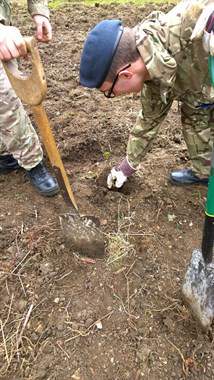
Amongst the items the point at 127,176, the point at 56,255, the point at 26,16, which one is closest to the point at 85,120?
the point at 127,176

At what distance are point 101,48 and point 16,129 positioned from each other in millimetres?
1015

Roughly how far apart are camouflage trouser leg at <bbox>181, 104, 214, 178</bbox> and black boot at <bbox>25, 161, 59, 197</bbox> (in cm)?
104

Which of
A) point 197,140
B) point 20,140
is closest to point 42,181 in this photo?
point 20,140

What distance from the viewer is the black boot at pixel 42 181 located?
2.74m

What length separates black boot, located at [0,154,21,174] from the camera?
2.99 m

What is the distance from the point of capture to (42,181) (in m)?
2.75

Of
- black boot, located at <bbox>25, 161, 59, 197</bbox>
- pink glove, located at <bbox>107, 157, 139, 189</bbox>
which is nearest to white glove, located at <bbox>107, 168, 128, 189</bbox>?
pink glove, located at <bbox>107, 157, 139, 189</bbox>

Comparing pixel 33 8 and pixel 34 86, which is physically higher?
pixel 33 8

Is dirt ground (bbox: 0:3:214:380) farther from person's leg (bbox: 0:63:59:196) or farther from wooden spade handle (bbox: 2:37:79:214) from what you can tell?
wooden spade handle (bbox: 2:37:79:214)

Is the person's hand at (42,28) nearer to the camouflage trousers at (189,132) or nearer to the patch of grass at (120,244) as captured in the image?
the camouflage trousers at (189,132)

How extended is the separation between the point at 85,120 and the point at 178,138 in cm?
92

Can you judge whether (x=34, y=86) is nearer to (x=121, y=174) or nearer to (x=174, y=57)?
(x=174, y=57)

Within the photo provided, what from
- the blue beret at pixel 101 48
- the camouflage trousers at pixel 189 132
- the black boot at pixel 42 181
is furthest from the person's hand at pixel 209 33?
the black boot at pixel 42 181

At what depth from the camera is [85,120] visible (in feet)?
11.9
